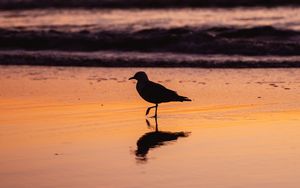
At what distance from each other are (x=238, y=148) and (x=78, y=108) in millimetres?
3421

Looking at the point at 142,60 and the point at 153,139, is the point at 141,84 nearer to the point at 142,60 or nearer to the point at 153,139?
the point at 153,139

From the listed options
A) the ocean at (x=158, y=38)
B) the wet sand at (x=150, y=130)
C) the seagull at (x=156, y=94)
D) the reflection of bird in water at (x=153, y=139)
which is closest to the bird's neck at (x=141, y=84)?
the seagull at (x=156, y=94)

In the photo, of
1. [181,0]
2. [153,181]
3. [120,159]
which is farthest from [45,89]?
[181,0]

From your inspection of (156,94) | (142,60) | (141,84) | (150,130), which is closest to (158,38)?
(142,60)

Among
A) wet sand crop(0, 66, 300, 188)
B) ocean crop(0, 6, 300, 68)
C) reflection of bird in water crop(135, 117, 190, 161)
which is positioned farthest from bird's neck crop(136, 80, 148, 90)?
ocean crop(0, 6, 300, 68)

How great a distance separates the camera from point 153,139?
972cm

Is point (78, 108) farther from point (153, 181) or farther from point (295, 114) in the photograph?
point (153, 181)

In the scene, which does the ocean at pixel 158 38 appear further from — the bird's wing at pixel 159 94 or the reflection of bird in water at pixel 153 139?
the reflection of bird in water at pixel 153 139

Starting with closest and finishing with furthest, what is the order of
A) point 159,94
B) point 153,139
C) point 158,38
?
1. point 153,139
2. point 159,94
3. point 158,38

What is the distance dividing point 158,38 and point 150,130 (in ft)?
36.0

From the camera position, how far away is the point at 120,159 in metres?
8.49

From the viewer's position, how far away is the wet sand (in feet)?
25.4

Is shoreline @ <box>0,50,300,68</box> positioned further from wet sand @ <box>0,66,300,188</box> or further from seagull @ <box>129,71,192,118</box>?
seagull @ <box>129,71,192,118</box>

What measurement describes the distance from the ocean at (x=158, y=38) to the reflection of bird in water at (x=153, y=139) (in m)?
6.32
